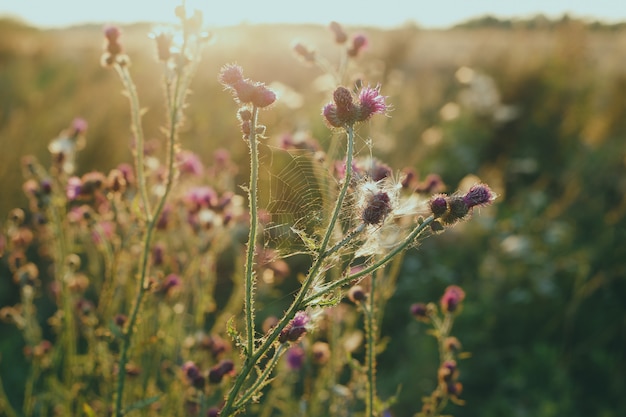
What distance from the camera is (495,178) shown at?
18.0 ft

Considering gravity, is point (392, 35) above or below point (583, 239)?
above

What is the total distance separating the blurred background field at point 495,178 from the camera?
11.6ft

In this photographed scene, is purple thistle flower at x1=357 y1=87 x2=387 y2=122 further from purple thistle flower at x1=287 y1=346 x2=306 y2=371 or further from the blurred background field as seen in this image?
purple thistle flower at x1=287 y1=346 x2=306 y2=371

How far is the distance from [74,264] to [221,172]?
76 centimetres

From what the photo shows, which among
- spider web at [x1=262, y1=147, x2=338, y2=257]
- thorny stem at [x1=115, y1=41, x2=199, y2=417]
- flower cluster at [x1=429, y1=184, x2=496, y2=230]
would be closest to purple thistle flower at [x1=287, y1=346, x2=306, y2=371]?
spider web at [x1=262, y1=147, x2=338, y2=257]

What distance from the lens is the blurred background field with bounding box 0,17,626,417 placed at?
140 inches

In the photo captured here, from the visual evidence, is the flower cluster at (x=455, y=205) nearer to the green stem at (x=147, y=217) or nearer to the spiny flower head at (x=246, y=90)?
the spiny flower head at (x=246, y=90)

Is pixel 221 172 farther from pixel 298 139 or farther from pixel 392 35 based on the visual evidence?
pixel 392 35

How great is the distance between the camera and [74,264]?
218cm

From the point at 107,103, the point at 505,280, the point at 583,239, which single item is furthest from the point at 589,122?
the point at 107,103

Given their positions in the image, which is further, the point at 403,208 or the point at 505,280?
the point at 505,280

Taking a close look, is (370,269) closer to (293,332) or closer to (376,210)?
(376,210)

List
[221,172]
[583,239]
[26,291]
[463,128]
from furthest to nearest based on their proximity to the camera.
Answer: [463,128], [583,239], [221,172], [26,291]

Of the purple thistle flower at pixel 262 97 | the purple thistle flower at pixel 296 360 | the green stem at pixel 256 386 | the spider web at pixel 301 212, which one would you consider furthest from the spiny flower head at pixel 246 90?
the purple thistle flower at pixel 296 360
